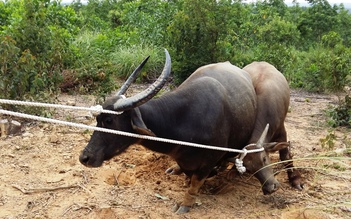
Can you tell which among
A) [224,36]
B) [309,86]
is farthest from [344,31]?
[224,36]

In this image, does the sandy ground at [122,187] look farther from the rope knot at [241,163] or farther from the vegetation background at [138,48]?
the vegetation background at [138,48]

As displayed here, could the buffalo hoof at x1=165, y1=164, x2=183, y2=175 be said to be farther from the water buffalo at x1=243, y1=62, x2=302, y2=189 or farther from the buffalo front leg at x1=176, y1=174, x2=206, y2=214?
the water buffalo at x1=243, y1=62, x2=302, y2=189

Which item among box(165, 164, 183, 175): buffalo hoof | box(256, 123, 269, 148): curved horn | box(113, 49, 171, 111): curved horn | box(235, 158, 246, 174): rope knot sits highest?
box(113, 49, 171, 111): curved horn

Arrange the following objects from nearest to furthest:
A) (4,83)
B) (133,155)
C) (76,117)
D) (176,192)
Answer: (176,192), (133,155), (4,83), (76,117)

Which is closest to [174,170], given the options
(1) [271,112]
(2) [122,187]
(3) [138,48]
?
(2) [122,187]

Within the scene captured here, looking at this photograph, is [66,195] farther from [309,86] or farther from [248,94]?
[309,86]

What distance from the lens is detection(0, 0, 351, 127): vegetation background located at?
5.95 meters

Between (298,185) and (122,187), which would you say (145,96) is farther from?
(298,185)

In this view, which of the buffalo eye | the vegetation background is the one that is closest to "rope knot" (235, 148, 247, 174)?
the buffalo eye

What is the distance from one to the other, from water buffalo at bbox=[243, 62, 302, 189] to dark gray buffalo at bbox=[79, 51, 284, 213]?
7 centimetres

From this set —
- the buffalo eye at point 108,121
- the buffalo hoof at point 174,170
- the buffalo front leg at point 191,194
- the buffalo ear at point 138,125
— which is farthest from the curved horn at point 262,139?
the buffalo eye at point 108,121

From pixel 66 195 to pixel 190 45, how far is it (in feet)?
14.0

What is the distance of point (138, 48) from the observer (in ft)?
29.7

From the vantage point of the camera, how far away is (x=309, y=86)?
907 cm
